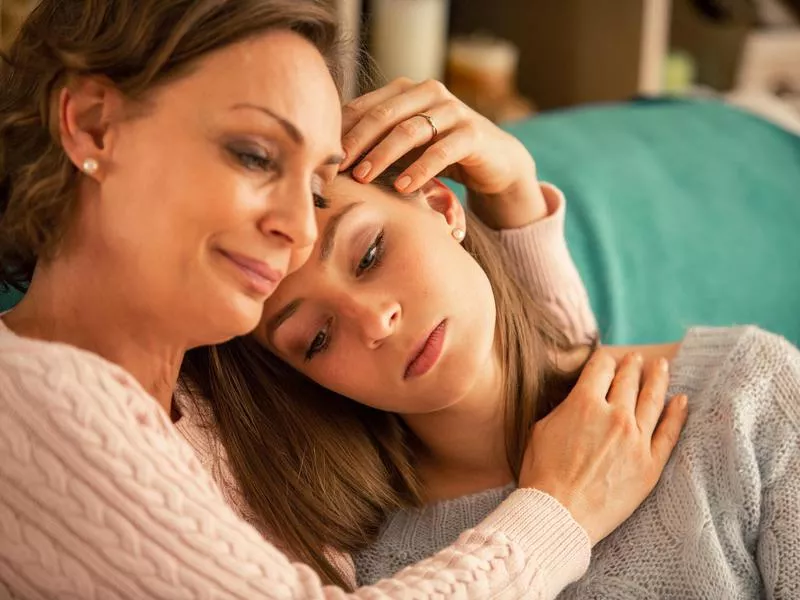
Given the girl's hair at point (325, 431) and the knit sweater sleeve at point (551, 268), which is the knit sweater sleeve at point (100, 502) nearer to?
the girl's hair at point (325, 431)

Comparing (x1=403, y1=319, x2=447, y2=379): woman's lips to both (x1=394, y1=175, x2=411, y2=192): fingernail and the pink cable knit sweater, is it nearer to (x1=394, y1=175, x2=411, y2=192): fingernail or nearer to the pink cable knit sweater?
(x1=394, y1=175, x2=411, y2=192): fingernail

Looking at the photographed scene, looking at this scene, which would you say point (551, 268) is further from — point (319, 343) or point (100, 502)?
point (100, 502)

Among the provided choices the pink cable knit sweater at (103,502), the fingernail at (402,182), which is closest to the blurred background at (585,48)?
the fingernail at (402,182)

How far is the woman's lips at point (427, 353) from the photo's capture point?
109cm

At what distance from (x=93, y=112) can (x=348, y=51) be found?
13.5 inches

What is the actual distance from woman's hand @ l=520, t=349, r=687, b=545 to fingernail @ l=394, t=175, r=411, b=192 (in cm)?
32

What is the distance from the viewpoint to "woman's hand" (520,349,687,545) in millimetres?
1131

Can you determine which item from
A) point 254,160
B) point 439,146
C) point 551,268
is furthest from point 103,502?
point 551,268

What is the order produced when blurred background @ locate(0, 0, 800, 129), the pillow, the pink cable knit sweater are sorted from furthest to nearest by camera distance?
blurred background @ locate(0, 0, 800, 129)
the pillow
the pink cable knit sweater

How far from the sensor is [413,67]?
96.4 inches

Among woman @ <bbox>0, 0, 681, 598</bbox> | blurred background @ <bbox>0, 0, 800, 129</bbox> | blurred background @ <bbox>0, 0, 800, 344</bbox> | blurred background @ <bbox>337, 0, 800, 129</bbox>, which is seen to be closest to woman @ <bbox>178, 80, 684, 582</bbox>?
blurred background @ <bbox>0, 0, 800, 344</bbox>

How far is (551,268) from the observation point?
4.63 ft

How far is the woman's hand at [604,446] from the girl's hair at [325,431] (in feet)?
0.22

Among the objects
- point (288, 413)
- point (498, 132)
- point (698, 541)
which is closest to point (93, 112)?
point (288, 413)
